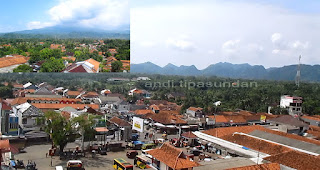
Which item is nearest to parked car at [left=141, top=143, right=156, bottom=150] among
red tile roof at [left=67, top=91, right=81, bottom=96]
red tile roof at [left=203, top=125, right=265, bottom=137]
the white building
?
red tile roof at [left=203, top=125, right=265, bottom=137]

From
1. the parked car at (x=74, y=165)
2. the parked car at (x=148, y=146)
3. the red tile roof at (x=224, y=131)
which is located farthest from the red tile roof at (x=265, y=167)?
the parked car at (x=148, y=146)

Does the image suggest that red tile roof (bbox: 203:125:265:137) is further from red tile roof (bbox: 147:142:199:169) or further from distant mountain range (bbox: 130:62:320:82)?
distant mountain range (bbox: 130:62:320:82)

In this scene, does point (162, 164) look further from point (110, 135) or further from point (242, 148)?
point (110, 135)

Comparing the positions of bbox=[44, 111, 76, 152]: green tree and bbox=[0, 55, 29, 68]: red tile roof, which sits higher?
bbox=[0, 55, 29, 68]: red tile roof

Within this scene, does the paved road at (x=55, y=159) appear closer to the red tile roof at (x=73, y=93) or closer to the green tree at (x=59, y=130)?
the green tree at (x=59, y=130)

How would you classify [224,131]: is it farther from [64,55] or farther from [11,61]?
[11,61]

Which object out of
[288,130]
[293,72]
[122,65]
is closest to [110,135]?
[122,65]

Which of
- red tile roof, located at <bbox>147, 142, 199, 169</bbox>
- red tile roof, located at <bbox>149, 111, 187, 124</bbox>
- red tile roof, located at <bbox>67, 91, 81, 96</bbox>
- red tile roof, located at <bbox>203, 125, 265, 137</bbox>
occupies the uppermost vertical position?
red tile roof, located at <bbox>67, 91, 81, 96</bbox>

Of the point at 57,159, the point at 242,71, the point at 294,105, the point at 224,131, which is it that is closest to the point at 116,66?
the point at 224,131
